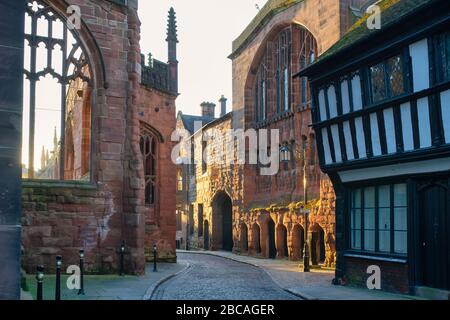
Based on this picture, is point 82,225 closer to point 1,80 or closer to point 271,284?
point 271,284

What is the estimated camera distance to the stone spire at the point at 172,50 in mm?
25109

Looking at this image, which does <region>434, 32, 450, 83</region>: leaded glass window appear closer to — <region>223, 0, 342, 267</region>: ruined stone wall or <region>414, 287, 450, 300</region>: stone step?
<region>414, 287, 450, 300</region>: stone step

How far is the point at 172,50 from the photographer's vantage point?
83.4ft

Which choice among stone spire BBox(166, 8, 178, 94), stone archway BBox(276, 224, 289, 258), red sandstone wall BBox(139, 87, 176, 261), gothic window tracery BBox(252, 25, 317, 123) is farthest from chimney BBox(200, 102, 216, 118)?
red sandstone wall BBox(139, 87, 176, 261)

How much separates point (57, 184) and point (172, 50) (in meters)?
11.2

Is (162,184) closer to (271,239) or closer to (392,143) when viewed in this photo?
(271,239)

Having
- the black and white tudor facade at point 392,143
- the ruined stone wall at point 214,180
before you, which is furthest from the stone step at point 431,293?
the ruined stone wall at point 214,180

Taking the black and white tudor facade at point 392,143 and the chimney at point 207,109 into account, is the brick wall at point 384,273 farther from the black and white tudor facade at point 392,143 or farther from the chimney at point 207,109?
the chimney at point 207,109

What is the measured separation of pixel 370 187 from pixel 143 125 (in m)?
11.6

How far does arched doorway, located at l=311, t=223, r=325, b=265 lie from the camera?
78.6 ft

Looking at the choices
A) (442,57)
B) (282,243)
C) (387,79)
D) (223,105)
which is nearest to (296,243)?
(282,243)

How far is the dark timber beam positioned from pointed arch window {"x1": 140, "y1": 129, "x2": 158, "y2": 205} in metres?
15.3
